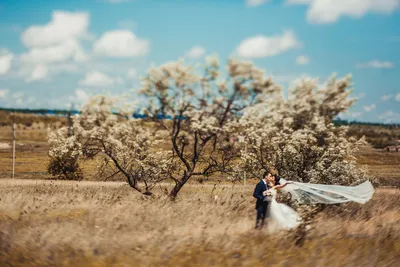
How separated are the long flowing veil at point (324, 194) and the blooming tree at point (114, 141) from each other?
1335 cm

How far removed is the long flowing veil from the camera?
1419cm

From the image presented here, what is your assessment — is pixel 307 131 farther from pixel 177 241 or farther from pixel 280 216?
pixel 177 241

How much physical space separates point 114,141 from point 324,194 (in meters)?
14.4

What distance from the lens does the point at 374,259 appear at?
8.64 meters

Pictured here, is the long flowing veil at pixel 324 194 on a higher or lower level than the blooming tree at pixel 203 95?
lower

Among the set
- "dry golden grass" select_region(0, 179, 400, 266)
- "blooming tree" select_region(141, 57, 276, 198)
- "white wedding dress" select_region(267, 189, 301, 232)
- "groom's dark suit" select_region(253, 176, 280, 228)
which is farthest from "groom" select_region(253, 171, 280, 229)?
"blooming tree" select_region(141, 57, 276, 198)

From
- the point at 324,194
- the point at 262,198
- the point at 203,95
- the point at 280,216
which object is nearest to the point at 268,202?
the point at 262,198

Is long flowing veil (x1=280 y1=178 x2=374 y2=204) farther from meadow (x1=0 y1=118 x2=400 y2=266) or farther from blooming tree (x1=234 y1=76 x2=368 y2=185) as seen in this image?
blooming tree (x1=234 y1=76 x2=368 y2=185)

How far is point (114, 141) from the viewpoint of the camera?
26109 millimetres

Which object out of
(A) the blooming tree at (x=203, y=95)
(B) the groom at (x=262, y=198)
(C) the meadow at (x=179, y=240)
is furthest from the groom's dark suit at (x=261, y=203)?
(A) the blooming tree at (x=203, y=95)

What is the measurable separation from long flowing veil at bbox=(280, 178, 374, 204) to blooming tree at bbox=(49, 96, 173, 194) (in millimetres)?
13350

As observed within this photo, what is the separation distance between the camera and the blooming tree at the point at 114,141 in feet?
85.7

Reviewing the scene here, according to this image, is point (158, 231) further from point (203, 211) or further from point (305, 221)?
point (305, 221)

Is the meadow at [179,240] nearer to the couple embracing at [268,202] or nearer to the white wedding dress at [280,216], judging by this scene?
the couple embracing at [268,202]
